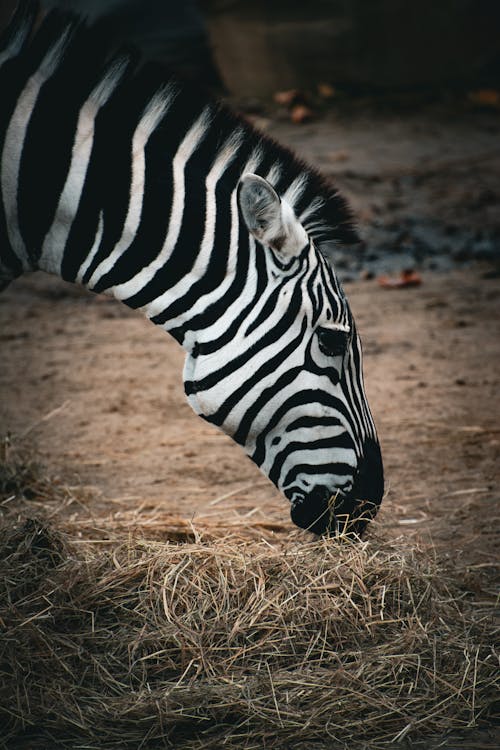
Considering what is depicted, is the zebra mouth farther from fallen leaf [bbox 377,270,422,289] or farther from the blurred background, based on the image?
the blurred background

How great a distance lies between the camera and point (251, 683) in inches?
114

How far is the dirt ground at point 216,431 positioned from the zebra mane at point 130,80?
57.7 inches

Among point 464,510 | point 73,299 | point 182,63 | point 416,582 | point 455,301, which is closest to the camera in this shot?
point 416,582

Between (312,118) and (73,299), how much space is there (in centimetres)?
512

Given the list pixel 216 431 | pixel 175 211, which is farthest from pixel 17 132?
pixel 216 431

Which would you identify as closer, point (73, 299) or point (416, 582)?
point (416, 582)

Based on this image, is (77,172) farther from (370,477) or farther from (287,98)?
(287,98)

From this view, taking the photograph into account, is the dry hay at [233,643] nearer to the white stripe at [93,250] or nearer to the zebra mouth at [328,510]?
the zebra mouth at [328,510]

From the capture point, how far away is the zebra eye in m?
3.11

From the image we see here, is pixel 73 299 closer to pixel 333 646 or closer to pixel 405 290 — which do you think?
pixel 405 290

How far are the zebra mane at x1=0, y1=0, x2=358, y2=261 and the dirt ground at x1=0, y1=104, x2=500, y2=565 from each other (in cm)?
147

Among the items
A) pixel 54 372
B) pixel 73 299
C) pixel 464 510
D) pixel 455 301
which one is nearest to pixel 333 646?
pixel 464 510

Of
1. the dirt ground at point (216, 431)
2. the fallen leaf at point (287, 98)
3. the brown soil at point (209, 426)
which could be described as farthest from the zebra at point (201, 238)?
the fallen leaf at point (287, 98)

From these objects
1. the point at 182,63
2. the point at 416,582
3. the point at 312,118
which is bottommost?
the point at 416,582
